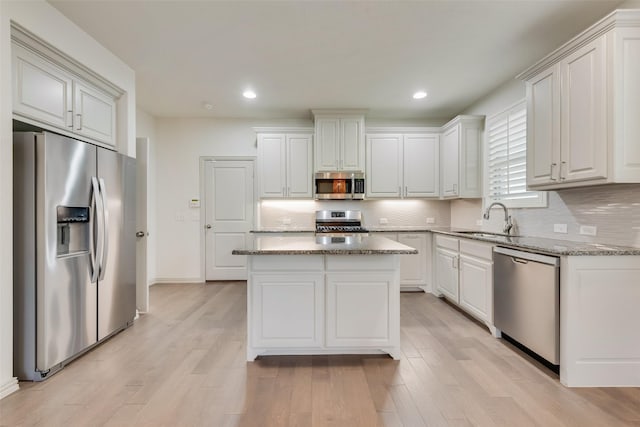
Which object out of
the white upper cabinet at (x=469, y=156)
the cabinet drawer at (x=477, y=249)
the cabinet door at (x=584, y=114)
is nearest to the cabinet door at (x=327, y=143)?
the white upper cabinet at (x=469, y=156)

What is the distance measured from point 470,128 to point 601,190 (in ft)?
7.16

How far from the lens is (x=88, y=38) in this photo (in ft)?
9.53

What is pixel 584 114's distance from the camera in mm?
2367

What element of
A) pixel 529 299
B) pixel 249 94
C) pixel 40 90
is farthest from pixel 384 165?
pixel 40 90

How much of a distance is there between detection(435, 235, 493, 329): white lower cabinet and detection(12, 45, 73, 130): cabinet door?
396cm

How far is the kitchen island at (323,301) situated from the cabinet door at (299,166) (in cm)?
262

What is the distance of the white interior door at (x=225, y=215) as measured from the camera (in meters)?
5.51

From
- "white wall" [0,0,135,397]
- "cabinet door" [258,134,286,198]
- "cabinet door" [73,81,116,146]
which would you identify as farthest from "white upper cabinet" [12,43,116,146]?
"cabinet door" [258,134,286,198]

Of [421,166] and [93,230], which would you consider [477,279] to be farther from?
[93,230]

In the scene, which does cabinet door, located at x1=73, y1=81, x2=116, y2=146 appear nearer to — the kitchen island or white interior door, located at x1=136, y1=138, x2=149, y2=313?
white interior door, located at x1=136, y1=138, x2=149, y2=313

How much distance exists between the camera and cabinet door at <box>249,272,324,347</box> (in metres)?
2.57

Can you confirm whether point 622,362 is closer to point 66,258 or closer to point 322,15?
point 322,15

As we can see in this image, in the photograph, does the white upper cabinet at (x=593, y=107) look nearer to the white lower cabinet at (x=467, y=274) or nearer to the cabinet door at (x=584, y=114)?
the cabinet door at (x=584, y=114)

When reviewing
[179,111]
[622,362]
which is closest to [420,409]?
[622,362]
